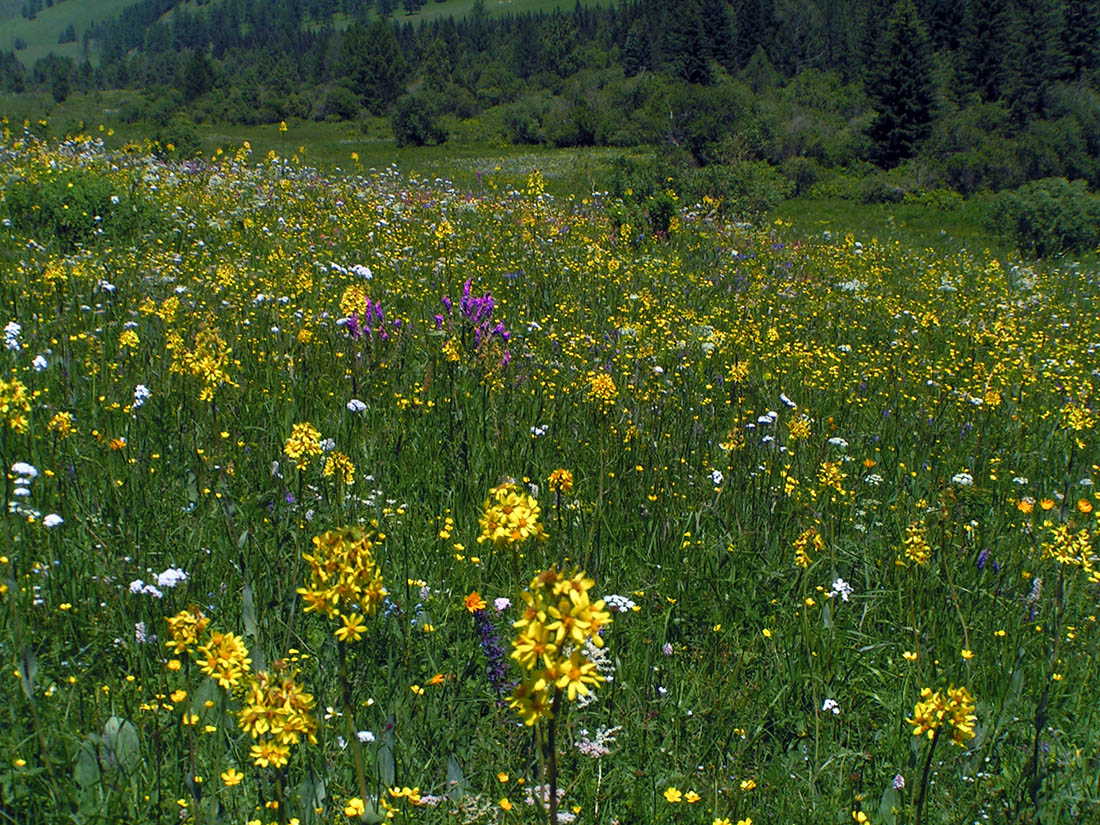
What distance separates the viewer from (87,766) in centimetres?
189

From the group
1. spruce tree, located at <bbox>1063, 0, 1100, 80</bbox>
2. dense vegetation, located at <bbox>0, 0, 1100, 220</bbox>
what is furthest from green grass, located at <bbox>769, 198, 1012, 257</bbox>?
spruce tree, located at <bbox>1063, 0, 1100, 80</bbox>

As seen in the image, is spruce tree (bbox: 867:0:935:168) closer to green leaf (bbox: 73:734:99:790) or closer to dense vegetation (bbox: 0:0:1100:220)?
dense vegetation (bbox: 0:0:1100:220)

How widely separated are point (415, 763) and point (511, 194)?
10963mm

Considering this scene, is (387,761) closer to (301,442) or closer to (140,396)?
(301,442)

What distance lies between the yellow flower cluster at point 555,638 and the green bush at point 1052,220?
17395 mm

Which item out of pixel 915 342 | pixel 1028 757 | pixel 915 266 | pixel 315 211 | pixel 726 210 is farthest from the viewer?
pixel 726 210

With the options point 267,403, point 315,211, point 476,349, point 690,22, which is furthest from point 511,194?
point 690,22

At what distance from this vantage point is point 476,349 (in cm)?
494

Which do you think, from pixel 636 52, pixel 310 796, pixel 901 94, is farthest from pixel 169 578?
pixel 636 52

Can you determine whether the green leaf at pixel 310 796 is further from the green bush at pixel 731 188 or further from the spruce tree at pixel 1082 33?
the spruce tree at pixel 1082 33

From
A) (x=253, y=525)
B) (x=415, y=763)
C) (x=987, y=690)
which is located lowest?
(x=987, y=690)

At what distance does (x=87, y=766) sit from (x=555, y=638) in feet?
4.54

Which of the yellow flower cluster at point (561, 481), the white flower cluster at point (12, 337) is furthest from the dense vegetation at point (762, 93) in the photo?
the yellow flower cluster at point (561, 481)

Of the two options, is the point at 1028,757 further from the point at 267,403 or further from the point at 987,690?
the point at 267,403
